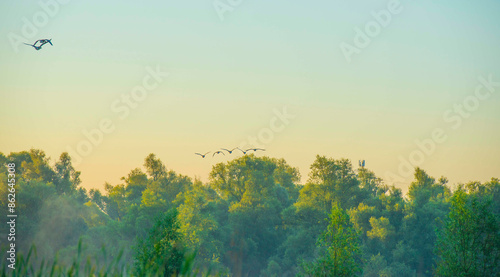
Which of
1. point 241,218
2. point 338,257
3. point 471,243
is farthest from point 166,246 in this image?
point 241,218


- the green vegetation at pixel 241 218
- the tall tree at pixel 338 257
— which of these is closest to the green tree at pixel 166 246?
the tall tree at pixel 338 257

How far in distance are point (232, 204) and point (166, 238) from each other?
190ft

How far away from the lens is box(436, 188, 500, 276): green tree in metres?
64.2

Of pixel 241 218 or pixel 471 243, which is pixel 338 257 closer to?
pixel 471 243

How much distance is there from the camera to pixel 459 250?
2554 inches

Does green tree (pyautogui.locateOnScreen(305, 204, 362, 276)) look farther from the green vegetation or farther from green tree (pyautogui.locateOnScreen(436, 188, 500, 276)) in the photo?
the green vegetation

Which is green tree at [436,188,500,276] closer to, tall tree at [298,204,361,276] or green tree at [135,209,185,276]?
tall tree at [298,204,361,276]

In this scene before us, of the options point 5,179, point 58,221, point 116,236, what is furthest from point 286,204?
point 5,179

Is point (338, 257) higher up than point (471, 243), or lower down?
lower down

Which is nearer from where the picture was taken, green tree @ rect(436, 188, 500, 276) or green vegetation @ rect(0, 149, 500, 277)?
green tree @ rect(436, 188, 500, 276)

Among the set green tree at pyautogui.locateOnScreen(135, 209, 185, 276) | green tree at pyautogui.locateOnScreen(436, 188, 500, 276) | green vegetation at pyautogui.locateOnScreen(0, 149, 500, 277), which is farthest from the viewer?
green vegetation at pyautogui.locateOnScreen(0, 149, 500, 277)

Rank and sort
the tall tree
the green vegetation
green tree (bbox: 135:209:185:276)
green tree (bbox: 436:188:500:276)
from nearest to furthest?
1. green tree (bbox: 135:209:185:276)
2. the tall tree
3. green tree (bbox: 436:188:500:276)
4. the green vegetation

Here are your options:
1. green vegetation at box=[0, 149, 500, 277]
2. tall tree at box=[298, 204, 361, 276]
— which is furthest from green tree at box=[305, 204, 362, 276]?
green vegetation at box=[0, 149, 500, 277]

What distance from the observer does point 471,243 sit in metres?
65.1
